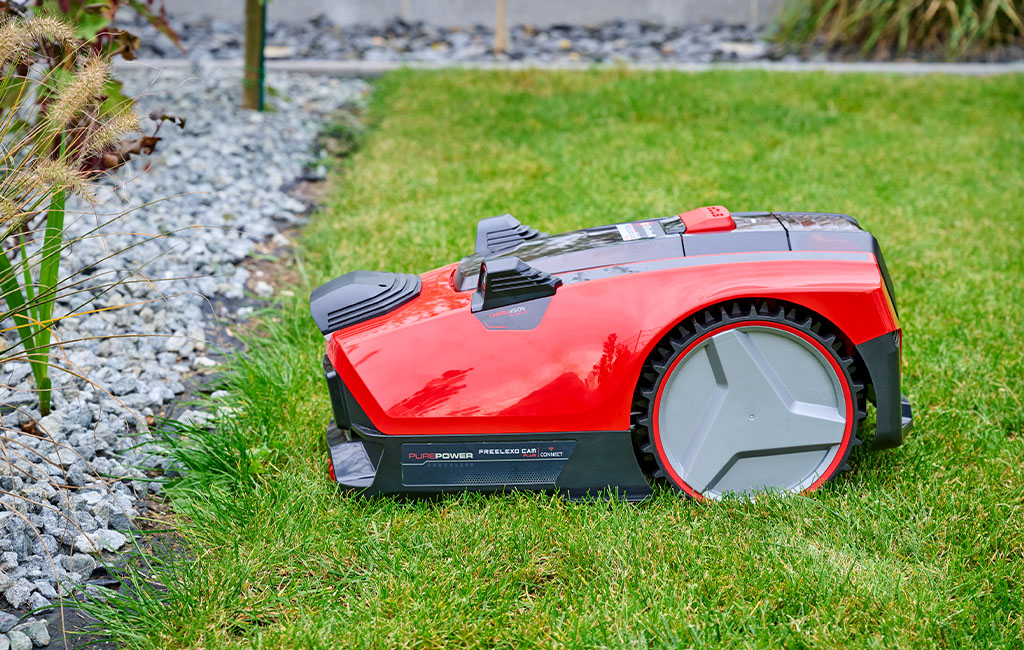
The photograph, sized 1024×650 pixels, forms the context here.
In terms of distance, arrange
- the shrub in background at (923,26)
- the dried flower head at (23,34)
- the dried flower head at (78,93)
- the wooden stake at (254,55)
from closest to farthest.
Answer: the dried flower head at (23,34) < the dried flower head at (78,93) < the wooden stake at (254,55) < the shrub in background at (923,26)

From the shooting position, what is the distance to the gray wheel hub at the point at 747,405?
2.03m

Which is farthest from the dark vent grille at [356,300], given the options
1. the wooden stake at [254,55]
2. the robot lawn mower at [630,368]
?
the wooden stake at [254,55]

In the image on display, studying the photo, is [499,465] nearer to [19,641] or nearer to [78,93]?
[19,641]

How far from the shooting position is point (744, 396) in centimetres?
204

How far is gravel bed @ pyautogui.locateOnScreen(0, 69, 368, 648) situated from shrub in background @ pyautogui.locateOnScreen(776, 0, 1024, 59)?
4.51 metres

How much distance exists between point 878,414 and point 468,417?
36.6 inches

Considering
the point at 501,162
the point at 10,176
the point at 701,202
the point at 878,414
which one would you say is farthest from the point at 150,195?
the point at 878,414

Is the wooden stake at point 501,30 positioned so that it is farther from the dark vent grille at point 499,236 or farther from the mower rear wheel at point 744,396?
the mower rear wheel at point 744,396

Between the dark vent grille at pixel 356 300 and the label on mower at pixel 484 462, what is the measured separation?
0.33 metres

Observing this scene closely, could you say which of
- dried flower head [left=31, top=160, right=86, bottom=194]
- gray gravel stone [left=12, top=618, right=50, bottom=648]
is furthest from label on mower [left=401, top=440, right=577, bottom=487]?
dried flower head [left=31, top=160, right=86, bottom=194]

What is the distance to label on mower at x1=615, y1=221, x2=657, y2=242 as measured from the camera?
7.13ft

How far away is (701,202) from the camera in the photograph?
4.22 m

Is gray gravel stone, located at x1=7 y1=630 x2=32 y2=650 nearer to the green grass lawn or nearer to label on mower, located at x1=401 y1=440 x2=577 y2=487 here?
the green grass lawn

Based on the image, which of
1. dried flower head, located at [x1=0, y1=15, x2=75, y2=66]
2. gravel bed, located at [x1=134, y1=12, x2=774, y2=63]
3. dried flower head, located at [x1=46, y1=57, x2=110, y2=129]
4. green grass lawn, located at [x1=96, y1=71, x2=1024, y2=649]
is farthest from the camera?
gravel bed, located at [x1=134, y1=12, x2=774, y2=63]
